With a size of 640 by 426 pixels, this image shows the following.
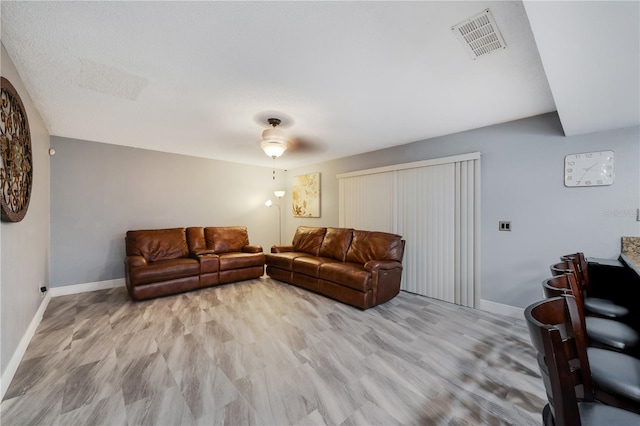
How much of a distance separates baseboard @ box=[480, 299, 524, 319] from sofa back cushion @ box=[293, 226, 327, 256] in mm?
2535

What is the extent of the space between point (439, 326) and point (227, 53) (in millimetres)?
3213

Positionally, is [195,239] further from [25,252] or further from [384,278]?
[384,278]

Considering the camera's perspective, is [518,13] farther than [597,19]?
Yes

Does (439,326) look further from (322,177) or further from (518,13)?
(322,177)

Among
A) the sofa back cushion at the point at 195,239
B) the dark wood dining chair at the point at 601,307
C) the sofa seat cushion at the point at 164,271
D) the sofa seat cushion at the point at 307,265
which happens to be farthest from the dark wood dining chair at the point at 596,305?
the sofa back cushion at the point at 195,239

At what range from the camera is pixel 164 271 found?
3.43 m

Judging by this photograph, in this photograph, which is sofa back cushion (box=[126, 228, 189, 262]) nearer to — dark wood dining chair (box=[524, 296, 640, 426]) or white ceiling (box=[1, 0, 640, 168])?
white ceiling (box=[1, 0, 640, 168])

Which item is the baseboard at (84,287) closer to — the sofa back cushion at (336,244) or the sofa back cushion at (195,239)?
the sofa back cushion at (195,239)

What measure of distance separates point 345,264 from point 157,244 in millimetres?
3120

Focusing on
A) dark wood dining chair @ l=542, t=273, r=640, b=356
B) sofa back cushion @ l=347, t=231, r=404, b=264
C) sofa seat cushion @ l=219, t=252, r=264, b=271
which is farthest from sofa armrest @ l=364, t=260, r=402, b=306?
sofa seat cushion @ l=219, t=252, r=264, b=271

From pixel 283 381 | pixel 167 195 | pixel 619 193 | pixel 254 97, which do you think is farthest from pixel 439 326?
pixel 167 195

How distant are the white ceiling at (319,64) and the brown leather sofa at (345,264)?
5.87 ft

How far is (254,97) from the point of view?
231 cm

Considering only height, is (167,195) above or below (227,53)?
below
